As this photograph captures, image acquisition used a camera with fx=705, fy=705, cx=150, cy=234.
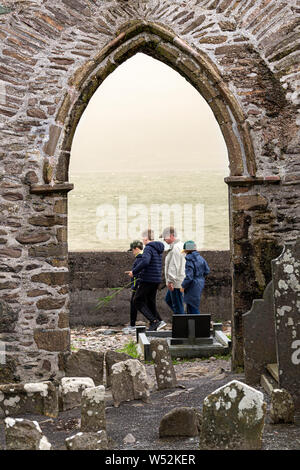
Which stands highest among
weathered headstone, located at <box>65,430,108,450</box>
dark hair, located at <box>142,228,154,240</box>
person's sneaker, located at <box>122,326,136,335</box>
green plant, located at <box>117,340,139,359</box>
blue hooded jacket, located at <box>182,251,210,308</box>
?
dark hair, located at <box>142,228,154,240</box>

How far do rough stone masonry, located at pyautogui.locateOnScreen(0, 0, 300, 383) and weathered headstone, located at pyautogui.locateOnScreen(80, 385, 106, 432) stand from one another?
97.1 inches

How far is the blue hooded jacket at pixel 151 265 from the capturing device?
1034 cm

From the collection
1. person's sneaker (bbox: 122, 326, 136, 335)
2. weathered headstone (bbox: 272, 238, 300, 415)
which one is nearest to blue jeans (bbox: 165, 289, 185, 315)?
person's sneaker (bbox: 122, 326, 136, 335)

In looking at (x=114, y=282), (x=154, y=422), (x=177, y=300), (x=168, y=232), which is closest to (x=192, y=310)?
(x=177, y=300)

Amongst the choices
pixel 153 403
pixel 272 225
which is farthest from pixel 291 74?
pixel 153 403

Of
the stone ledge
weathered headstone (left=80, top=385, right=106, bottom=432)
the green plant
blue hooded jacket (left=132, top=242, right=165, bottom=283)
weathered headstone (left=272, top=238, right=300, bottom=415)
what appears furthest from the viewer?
blue hooded jacket (left=132, top=242, right=165, bottom=283)

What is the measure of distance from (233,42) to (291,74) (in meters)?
0.71

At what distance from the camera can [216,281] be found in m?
12.5

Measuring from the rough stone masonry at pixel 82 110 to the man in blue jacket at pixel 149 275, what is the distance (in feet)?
9.47

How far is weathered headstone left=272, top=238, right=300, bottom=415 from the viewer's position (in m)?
5.44

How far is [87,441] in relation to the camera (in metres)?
4.40

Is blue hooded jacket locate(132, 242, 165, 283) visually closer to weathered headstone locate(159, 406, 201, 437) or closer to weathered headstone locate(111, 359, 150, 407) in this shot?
weathered headstone locate(111, 359, 150, 407)

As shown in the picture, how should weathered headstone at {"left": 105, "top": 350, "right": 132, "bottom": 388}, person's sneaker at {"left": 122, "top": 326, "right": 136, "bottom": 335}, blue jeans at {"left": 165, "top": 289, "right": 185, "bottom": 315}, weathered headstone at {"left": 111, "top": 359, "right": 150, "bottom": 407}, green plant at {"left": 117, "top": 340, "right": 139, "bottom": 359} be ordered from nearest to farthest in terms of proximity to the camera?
weathered headstone at {"left": 111, "top": 359, "right": 150, "bottom": 407} < weathered headstone at {"left": 105, "top": 350, "right": 132, "bottom": 388} < green plant at {"left": 117, "top": 340, "right": 139, "bottom": 359} < blue jeans at {"left": 165, "top": 289, "right": 185, "bottom": 315} < person's sneaker at {"left": 122, "top": 326, "right": 136, "bottom": 335}
